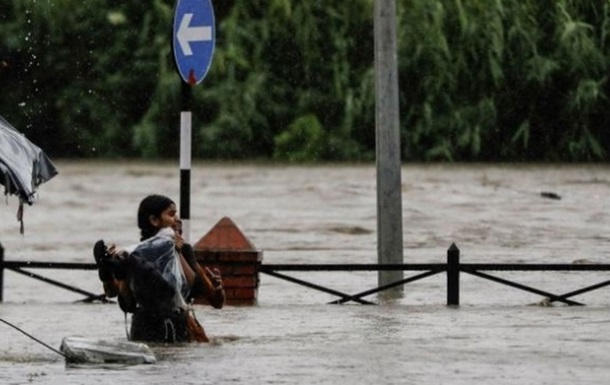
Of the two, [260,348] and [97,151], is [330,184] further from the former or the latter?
[260,348]

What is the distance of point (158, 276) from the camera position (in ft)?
49.9

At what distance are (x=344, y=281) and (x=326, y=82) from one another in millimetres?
27718

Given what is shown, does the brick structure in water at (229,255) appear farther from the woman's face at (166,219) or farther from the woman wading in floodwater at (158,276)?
the woman's face at (166,219)

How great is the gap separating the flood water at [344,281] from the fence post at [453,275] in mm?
130

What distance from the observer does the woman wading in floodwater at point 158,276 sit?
15.2 metres

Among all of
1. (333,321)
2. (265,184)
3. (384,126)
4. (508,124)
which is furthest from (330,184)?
(333,321)

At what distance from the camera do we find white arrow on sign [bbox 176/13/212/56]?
770 inches

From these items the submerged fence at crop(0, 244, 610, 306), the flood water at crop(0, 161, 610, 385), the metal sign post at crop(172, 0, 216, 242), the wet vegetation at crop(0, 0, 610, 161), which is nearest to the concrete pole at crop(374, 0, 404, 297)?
the flood water at crop(0, 161, 610, 385)

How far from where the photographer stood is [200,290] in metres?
15.5

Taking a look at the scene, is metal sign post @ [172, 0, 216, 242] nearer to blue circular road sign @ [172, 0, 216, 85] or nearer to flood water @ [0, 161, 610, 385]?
blue circular road sign @ [172, 0, 216, 85]

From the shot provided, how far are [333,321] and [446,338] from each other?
220 cm

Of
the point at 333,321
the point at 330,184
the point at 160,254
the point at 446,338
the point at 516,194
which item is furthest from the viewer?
the point at 330,184

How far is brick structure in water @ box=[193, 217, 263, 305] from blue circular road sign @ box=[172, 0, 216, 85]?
1.61 metres

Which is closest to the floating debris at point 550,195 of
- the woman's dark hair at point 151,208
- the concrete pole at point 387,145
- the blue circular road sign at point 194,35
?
Result: the concrete pole at point 387,145
